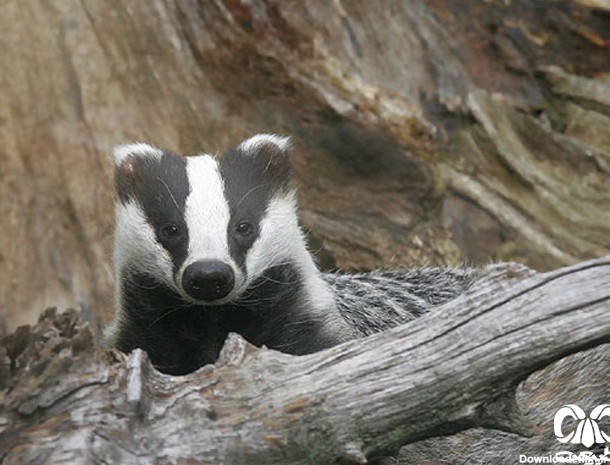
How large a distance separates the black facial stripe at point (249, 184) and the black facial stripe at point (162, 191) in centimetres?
15

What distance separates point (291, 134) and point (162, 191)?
2.22 metres

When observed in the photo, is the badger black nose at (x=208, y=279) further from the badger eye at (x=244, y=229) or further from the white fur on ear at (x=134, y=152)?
the white fur on ear at (x=134, y=152)

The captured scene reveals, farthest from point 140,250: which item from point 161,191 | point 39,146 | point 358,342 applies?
point 39,146

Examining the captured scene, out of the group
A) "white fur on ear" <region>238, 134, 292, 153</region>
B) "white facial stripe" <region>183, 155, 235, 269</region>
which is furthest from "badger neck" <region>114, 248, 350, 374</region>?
"white fur on ear" <region>238, 134, 292, 153</region>

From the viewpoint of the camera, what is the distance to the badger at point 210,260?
375cm

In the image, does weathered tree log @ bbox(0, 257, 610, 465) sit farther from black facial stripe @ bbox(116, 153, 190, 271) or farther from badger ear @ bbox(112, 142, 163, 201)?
badger ear @ bbox(112, 142, 163, 201)

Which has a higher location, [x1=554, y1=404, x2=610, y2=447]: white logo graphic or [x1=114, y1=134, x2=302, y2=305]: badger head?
[x1=114, y1=134, x2=302, y2=305]: badger head

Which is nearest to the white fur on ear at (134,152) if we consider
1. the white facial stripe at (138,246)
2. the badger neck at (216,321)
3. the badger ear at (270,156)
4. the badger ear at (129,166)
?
the badger ear at (129,166)

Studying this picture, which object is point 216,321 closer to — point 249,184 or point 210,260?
point 210,260

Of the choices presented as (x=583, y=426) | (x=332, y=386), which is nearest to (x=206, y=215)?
(x=332, y=386)

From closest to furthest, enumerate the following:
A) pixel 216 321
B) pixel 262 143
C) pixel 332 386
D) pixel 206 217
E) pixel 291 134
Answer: pixel 332 386 → pixel 206 217 → pixel 216 321 → pixel 262 143 → pixel 291 134

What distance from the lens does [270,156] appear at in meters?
4.21

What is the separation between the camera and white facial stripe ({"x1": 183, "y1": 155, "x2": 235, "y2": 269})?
143 inches

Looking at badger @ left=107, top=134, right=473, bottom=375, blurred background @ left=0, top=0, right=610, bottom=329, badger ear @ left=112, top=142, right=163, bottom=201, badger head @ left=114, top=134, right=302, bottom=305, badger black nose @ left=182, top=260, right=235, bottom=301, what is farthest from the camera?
blurred background @ left=0, top=0, right=610, bottom=329
